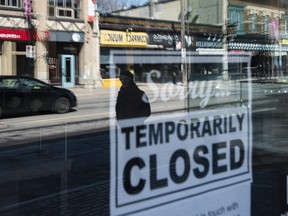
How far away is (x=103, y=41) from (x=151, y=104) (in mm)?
374

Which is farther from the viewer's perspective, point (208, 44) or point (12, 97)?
point (208, 44)

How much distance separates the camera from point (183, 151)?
2.36m

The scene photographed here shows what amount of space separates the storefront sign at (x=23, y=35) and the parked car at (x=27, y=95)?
0.61 ft

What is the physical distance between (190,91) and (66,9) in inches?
29.8

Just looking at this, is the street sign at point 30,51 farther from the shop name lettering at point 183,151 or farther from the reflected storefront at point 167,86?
the shop name lettering at point 183,151

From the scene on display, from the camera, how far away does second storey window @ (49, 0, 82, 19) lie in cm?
224

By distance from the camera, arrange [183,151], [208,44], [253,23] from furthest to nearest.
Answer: [253,23], [208,44], [183,151]

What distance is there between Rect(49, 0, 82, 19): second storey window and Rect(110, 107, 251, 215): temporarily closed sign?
23.0 inches

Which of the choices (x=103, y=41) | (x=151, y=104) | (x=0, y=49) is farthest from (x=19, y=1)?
(x=151, y=104)

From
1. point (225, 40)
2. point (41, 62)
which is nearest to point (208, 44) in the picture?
point (225, 40)

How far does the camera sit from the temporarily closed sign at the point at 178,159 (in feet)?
6.86

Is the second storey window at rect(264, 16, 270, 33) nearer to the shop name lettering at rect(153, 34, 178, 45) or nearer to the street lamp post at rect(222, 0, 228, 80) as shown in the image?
the street lamp post at rect(222, 0, 228, 80)

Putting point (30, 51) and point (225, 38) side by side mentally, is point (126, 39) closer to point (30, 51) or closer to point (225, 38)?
point (30, 51)

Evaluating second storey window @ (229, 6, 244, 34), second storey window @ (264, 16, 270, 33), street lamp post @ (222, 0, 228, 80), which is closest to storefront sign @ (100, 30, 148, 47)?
street lamp post @ (222, 0, 228, 80)
